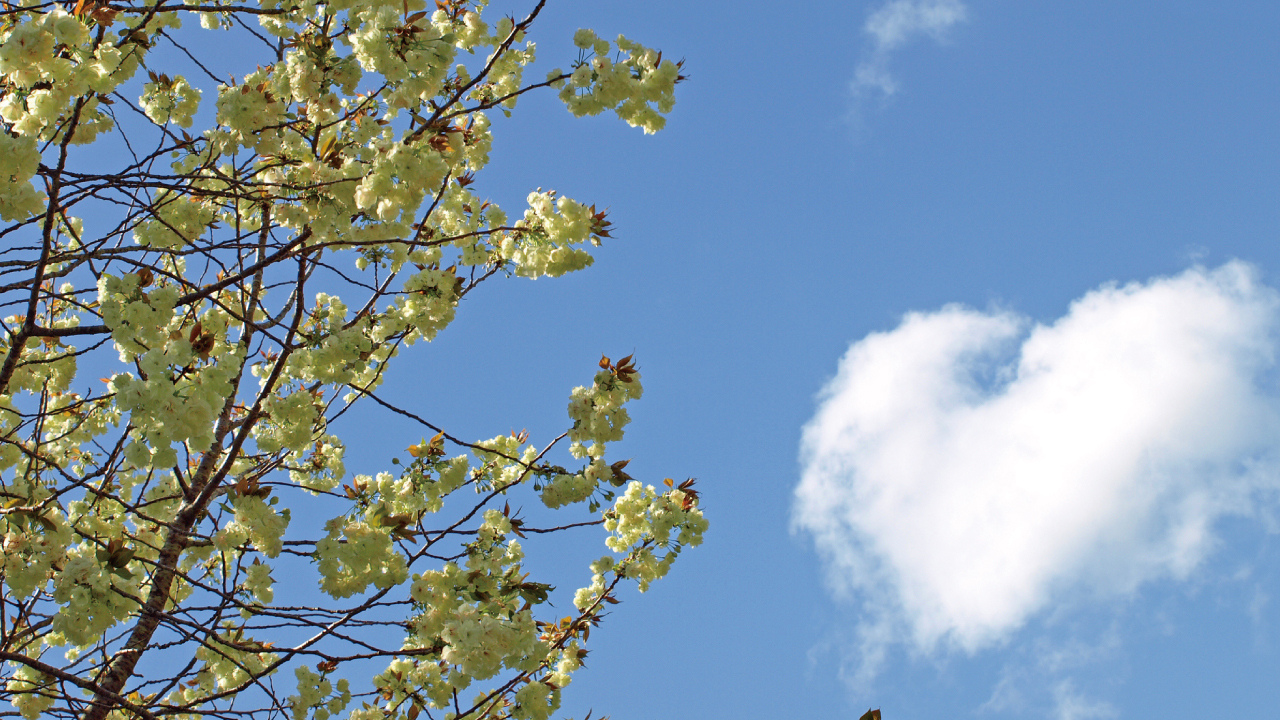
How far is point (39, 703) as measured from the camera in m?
5.27

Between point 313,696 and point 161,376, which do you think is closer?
point 161,376

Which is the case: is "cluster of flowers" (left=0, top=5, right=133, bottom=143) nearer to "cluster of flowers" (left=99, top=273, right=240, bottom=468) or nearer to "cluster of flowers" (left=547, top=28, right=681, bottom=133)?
"cluster of flowers" (left=99, top=273, right=240, bottom=468)

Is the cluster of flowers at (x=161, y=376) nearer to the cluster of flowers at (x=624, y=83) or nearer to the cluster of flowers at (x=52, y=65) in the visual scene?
the cluster of flowers at (x=52, y=65)

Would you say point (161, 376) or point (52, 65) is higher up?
point (52, 65)

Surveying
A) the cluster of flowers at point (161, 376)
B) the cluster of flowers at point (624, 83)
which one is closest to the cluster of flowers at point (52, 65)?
the cluster of flowers at point (161, 376)

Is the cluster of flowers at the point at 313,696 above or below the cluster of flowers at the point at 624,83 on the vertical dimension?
below

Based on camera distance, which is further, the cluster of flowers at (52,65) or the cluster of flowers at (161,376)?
the cluster of flowers at (52,65)

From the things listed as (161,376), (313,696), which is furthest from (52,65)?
(313,696)

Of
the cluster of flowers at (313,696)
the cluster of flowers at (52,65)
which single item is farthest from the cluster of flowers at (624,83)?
the cluster of flowers at (313,696)

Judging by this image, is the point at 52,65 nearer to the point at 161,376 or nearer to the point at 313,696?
the point at 161,376

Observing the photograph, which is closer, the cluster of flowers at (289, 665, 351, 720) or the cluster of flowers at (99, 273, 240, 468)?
the cluster of flowers at (99, 273, 240, 468)

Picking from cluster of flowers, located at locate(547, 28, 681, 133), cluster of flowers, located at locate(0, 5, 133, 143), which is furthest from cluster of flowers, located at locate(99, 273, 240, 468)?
cluster of flowers, located at locate(547, 28, 681, 133)

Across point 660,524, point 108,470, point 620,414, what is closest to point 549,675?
point 660,524

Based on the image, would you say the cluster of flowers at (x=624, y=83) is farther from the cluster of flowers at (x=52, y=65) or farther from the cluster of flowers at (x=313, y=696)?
the cluster of flowers at (x=313, y=696)
